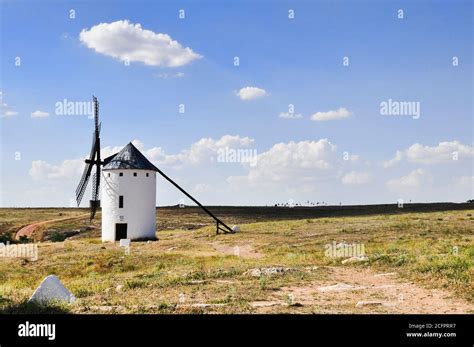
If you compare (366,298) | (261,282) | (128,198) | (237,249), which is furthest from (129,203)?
(366,298)

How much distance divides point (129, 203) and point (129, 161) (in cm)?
322

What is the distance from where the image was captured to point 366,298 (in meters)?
12.3

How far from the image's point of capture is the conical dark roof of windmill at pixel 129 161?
38.8 meters

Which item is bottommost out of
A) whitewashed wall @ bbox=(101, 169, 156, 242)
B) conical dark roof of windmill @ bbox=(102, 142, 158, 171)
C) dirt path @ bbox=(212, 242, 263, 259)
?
dirt path @ bbox=(212, 242, 263, 259)

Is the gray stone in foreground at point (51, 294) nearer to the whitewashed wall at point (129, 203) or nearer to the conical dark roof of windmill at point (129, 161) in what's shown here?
the whitewashed wall at point (129, 203)

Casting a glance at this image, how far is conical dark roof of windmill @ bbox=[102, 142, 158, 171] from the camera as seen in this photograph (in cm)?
3878

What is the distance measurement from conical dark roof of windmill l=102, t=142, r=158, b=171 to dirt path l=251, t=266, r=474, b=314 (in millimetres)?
25556

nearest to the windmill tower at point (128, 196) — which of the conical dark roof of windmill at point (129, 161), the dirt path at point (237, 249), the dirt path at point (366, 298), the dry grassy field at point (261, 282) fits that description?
the conical dark roof of windmill at point (129, 161)

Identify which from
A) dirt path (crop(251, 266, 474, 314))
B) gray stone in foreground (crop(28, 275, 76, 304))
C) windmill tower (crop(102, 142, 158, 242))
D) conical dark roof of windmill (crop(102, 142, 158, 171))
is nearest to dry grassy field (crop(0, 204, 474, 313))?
dirt path (crop(251, 266, 474, 314))

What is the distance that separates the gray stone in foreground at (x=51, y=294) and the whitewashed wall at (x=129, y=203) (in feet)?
84.9

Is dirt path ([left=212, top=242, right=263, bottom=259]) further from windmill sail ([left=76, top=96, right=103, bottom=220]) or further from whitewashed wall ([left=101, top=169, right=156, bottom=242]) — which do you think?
windmill sail ([left=76, top=96, right=103, bottom=220])
